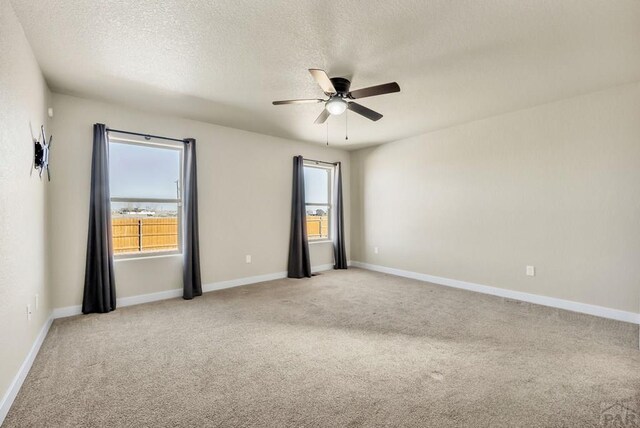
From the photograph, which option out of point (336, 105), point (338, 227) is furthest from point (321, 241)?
point (336, 105)

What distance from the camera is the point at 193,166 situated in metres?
4.30

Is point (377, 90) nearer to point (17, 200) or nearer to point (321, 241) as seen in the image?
point (17, 200)

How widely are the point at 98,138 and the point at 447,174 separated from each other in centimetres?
479

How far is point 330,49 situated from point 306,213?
11.8ft

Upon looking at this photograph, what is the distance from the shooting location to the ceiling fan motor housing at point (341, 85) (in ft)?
9.81

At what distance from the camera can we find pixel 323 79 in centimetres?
259

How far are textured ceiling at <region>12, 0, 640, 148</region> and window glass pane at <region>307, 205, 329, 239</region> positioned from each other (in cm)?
262

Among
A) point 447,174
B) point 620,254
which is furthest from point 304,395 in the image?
point 447,174

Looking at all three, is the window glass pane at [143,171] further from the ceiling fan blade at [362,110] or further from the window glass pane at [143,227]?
the ceiling fan blade at [362,110]

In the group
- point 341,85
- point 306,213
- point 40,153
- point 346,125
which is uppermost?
point 346,125

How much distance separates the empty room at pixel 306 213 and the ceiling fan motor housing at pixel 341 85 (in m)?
0.05

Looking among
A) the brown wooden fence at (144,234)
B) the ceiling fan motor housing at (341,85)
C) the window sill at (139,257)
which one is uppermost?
the ceiling fan motor housing at (341,85)

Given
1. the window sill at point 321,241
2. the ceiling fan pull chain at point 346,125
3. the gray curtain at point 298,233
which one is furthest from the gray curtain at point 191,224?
the window sill at point 321,241

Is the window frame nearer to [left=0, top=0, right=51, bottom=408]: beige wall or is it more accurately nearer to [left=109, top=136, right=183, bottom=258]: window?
[left=109, top=136, right=183, bottom=258]: window
